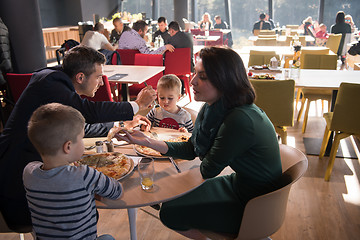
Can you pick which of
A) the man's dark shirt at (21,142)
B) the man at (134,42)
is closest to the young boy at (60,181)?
the man's dark shirt at (21,142)

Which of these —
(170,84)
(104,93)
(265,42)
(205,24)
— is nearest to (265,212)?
(170,84)

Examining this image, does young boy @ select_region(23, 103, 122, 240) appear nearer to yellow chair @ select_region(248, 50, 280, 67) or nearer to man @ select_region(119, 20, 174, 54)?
yellow chair @ select_region(248, 50, 280, 67)

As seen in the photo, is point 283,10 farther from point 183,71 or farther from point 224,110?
point 224,110

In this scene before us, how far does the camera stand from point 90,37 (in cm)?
549

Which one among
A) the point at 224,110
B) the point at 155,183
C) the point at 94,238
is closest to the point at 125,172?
the point at 155,183

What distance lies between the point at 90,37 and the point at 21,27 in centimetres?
111

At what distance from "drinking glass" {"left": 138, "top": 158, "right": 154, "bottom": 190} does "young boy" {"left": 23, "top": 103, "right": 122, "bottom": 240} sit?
169mm

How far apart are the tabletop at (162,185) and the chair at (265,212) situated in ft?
0.85

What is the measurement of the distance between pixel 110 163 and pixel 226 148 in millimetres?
573

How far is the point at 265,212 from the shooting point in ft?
4.92

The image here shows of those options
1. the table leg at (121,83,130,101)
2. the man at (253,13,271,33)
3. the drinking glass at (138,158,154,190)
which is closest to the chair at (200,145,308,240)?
the drinking glass at (138,158,154,190)

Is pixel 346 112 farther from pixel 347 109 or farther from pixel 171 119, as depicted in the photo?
pixel 171 119

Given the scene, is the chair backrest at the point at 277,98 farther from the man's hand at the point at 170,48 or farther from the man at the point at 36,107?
the man's hand at the point at 170,48

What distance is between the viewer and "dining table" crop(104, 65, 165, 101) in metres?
3.78
